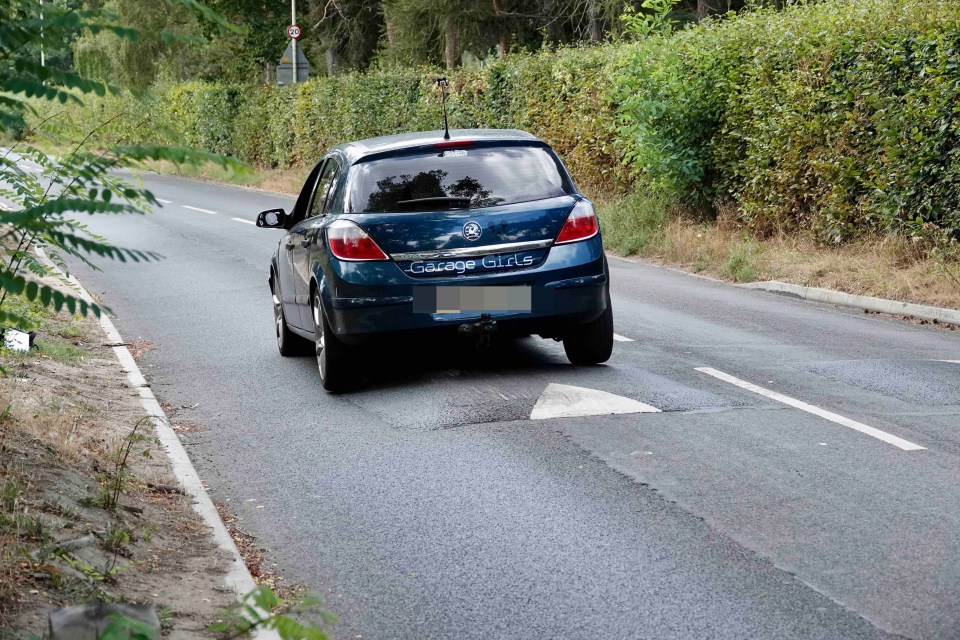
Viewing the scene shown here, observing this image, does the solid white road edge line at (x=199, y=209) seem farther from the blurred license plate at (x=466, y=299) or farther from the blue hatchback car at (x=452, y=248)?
the blurred license plate at (x=466, y=299)

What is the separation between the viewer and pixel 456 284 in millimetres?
9055

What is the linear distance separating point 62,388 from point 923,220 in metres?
9.42

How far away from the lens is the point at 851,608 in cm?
494

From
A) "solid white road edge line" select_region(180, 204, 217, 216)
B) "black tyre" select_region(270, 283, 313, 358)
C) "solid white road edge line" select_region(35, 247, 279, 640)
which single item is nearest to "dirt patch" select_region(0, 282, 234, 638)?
"solid white road edge line" select_region(35, 247, 279, 640)

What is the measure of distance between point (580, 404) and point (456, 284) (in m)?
1.18

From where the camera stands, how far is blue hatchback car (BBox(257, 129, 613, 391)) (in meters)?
9.05

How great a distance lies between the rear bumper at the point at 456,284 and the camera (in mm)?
9047

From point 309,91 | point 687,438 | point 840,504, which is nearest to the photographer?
point 840,504

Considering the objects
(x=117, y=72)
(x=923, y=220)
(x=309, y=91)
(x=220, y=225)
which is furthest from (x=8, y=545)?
(x=117, y=72)

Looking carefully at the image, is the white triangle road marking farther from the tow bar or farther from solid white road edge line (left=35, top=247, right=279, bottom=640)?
solid white road edge line (left=35, top=247, right=279, bottom=640)

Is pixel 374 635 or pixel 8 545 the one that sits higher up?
pixel 8 545

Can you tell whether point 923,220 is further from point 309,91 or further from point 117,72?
point 117,72

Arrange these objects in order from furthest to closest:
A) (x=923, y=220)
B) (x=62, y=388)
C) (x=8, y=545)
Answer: (x=923, y=220) < (x=62, y=388) < (x=8, y=545)

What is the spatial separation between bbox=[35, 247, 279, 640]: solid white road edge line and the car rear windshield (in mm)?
1964
